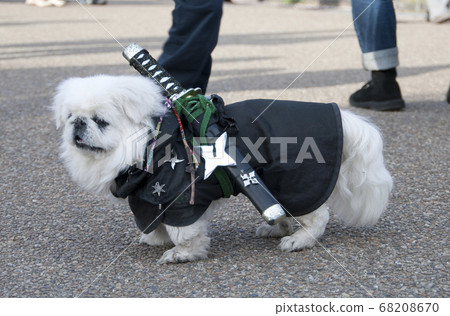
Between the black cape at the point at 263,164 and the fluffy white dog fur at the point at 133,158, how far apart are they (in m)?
0.08

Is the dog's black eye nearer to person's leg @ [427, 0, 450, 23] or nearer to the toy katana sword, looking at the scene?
the toy katana sword

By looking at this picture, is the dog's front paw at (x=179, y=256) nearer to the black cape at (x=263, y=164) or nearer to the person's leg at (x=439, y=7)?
the black cape at (x=263, y=164)

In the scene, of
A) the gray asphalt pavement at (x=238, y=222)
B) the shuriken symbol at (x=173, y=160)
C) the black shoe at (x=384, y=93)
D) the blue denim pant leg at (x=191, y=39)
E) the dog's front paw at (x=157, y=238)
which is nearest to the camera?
the gray asphalt pavement at (x=238, y=222)

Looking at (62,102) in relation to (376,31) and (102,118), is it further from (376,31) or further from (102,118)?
(376,31)

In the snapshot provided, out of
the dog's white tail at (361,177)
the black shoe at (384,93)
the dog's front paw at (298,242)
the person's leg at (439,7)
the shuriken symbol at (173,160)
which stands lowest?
the black shoe at (384,93)

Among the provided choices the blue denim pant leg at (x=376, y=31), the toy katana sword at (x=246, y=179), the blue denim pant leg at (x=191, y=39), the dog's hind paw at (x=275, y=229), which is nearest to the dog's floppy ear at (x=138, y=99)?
the toy katana sword at (x=246, y=179)

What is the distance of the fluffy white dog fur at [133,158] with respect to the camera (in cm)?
277

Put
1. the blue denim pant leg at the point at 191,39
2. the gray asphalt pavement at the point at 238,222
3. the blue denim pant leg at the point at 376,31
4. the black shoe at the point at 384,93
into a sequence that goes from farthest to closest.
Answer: the black shoe at the point at 384,93, the blue denim pant leg at the point at 376,31, the blue denim pant leg at the point at 191,39, the gray asphalt pavement at the point at 238,222

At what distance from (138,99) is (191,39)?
71.7 inches

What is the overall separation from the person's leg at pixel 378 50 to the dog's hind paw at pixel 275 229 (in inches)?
97.7

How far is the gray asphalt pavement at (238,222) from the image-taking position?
270 cm

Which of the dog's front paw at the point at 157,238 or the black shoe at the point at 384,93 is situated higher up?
the dog's front paw at the point at 157,238

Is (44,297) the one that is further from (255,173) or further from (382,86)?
(382,86)

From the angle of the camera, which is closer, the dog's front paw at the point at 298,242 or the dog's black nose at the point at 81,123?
the dog's black nose at the point at 81,123
